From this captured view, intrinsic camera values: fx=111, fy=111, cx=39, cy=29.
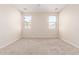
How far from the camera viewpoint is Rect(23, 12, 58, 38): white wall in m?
1.30

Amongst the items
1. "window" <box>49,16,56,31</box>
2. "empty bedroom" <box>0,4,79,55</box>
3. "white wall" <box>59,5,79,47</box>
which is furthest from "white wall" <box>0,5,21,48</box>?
"white wall" <box>59,5,79,47</box>

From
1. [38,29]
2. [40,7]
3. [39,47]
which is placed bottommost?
[39,47]

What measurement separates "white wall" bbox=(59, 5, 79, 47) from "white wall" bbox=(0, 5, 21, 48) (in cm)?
52

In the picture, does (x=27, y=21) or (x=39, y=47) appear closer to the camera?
(x=39, y=47)

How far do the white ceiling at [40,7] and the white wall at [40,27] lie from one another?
0.16 ft

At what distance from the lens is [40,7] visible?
4.15 ft

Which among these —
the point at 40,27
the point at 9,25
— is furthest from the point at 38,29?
the point at 9,25

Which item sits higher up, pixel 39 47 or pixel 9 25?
pixel 9 25

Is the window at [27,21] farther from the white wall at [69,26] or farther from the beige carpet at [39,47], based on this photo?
the white wall at [69,26]

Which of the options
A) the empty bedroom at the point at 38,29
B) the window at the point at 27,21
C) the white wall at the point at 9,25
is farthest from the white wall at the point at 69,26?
the white wall at the point at 9,25

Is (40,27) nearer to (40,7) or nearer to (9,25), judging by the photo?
(40,7)

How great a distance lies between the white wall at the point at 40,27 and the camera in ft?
4.28

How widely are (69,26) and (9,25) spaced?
0.74 metres
